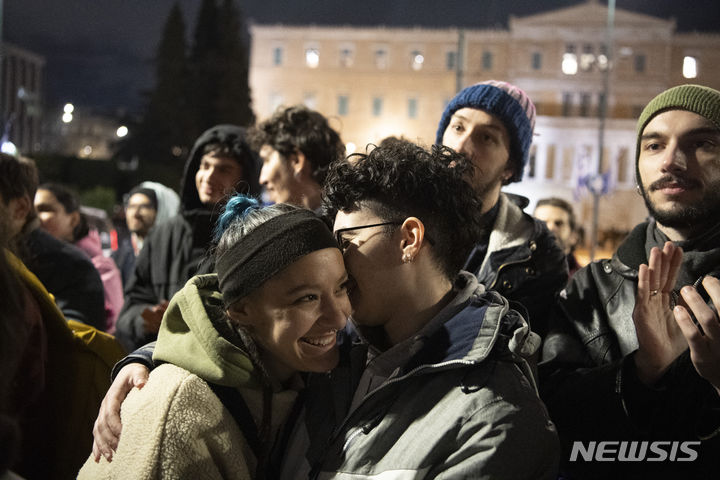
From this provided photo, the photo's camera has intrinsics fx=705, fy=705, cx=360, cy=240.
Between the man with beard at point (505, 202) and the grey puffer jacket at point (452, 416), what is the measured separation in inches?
30.1

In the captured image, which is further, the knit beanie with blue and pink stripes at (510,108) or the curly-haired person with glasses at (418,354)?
the knit beanie with blue and pink stripes at (510,108)

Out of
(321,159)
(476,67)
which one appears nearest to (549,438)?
(321,159)

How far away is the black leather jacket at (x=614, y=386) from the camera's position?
7.20ft

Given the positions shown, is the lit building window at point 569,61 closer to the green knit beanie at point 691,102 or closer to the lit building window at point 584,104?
the lit building window at point 584,104

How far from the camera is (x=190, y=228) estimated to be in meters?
4.16

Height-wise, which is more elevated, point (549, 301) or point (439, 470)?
point (549, 301)

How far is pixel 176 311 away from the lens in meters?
2.22

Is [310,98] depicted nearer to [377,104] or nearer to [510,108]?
[377,104]

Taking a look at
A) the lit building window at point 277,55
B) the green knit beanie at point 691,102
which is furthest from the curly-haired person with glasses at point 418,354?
the lit building window at point 277,55

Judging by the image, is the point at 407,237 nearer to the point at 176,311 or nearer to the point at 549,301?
the point at 176,311

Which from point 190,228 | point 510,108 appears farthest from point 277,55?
point 510,108

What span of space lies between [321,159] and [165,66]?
159 feet

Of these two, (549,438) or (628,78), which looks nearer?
(549,438)

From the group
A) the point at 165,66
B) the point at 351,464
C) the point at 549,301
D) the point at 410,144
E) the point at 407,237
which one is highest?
the point at 165,66
